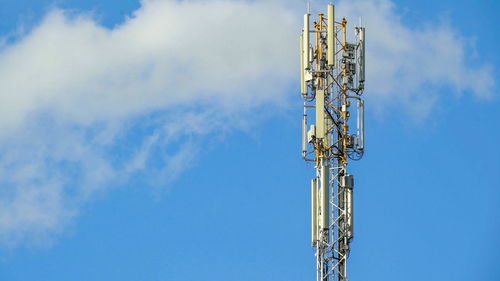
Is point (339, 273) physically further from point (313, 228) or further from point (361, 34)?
point (361, 34)

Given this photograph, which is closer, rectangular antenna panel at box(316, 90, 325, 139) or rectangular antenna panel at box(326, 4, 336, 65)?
rectangular antenna panel at box(316, 90, 325, 139)

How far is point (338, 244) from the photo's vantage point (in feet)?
599

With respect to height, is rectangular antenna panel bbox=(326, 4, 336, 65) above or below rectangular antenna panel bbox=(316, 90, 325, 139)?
above

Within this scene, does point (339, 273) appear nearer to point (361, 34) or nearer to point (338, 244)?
point (338, 244)

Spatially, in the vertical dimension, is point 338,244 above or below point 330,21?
below

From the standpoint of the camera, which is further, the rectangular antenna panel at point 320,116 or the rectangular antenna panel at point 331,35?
the rectangular antenna panel at point 331,35

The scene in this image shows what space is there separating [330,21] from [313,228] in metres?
12.1

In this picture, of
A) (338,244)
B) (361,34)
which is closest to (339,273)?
(338,244)

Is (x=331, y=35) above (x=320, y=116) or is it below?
above

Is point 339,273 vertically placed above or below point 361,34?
below

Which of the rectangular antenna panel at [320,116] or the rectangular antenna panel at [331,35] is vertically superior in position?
the rectangular antenna panel at [331,35]

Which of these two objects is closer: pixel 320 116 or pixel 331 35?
pixel 320 116

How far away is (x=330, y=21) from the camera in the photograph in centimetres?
18450

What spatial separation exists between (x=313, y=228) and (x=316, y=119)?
20.7 ft
